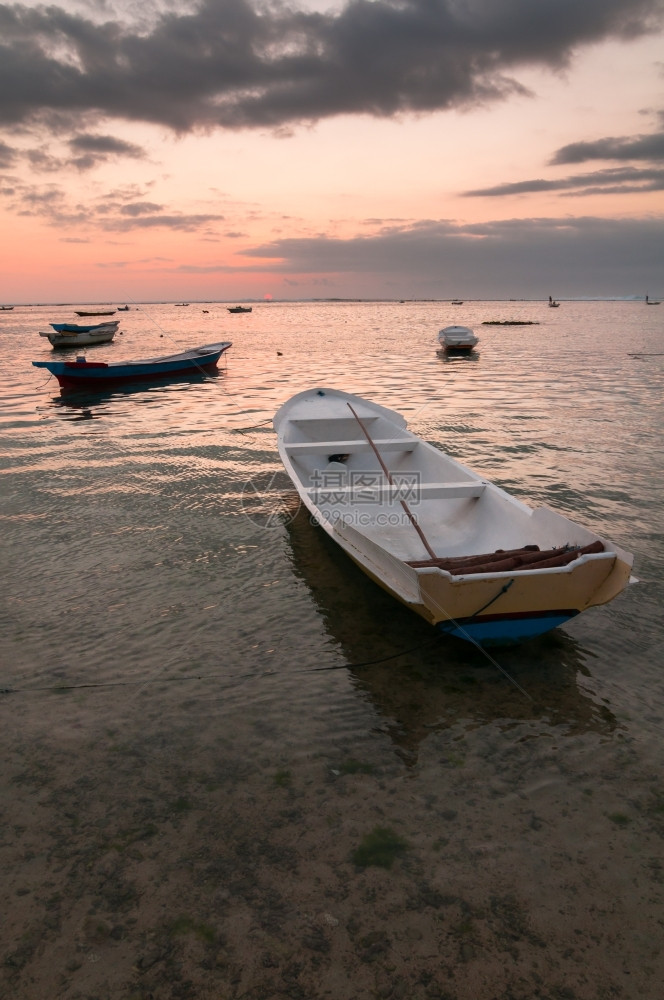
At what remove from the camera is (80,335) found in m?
46.2

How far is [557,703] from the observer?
5059mm

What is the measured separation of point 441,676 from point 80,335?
158 ft

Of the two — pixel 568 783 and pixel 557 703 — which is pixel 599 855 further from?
pixel 557 703

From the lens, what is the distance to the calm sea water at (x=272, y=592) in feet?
16.7

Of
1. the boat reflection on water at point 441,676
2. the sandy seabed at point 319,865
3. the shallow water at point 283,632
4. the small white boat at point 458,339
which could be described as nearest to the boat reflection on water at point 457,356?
the small white boat at point 458,339

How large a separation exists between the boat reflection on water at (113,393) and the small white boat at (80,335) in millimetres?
21303

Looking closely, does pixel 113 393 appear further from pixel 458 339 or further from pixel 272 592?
pixel 458 339

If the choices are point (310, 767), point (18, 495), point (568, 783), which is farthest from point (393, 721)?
point (18, 495)

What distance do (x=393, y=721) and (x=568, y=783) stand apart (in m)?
1.39

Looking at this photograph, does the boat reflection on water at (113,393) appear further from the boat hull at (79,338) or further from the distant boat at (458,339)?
the boat hull at (79,338)

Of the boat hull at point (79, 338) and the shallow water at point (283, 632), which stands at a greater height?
the boat hull at point (79, 338)

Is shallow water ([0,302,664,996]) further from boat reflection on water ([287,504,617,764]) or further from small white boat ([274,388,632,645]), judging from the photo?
small white boat ([274,388,632,645])

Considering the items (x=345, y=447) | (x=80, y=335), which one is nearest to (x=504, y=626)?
(x=345, y=447)

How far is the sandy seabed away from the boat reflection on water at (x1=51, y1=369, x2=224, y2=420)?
647 inches
